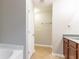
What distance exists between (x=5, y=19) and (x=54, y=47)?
2.87m

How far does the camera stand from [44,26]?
7.41 metres

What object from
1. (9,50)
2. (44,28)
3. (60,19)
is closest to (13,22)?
(9,50)

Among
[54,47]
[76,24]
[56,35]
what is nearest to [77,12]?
[76,24]

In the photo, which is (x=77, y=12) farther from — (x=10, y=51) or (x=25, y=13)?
(x=10, y=51)

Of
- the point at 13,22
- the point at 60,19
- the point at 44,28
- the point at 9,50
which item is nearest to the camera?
the point at 9,50

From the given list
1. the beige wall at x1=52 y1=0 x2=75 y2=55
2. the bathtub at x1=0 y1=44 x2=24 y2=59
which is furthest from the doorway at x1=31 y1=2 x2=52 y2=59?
the bathtub at x1=0 y1=44 x2=24 y2=59

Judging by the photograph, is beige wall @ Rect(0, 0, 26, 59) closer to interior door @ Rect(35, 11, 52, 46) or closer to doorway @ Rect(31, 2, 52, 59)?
doorway @ Rect(31, 2, 52, 59)

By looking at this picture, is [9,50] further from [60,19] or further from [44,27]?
[44,27]

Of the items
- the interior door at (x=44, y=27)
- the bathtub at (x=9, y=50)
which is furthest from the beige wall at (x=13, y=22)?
the interior door at (x=44, y=27)

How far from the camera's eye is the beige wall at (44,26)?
7.31 m

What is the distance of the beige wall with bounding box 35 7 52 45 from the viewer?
7309 millimetres

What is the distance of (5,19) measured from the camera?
3111 millimetres

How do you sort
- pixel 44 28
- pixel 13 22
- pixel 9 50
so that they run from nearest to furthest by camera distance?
1. pixel 9 50
2. pixel 13 22
3. pixel 44 28

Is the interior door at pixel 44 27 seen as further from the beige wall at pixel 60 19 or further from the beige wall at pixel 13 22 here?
the beige wall at pixel 13 22
